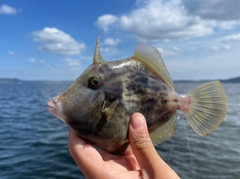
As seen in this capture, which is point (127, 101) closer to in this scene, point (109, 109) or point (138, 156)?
point (109, 109)

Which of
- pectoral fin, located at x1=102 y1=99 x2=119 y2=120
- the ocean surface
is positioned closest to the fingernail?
pectoral fin, located at x1=102 y1=99 x2=119 y2=120

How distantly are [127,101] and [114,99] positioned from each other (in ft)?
0.46

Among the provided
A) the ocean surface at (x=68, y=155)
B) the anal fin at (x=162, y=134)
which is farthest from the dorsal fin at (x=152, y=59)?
the ocean surface at (x=68, y=155)

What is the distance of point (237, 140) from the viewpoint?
1689 cm

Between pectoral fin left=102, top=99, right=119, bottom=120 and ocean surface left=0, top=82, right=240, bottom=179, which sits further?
ocean surface left=0, top=82, right=240, bottom=179

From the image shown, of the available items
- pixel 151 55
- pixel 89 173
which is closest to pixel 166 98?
pixel 151 55

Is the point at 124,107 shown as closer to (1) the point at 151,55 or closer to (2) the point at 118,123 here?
(2) the point at 118,123

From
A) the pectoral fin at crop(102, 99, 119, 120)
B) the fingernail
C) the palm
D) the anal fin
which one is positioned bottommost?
the palm

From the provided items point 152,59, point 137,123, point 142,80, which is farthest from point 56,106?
point 152,59

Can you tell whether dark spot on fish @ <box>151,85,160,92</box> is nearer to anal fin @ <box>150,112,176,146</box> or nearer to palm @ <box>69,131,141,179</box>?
anal fin @ <box>150,112,176,146</box>

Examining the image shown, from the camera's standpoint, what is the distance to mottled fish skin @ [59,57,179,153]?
2.43 metres

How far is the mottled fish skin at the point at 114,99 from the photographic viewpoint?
7.97 ft

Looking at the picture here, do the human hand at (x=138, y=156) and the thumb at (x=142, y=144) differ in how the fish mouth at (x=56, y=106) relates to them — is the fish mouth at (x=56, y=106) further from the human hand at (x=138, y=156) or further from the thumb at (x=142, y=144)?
the thumb at (x=142, y=144)

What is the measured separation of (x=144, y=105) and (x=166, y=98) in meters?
0.30
